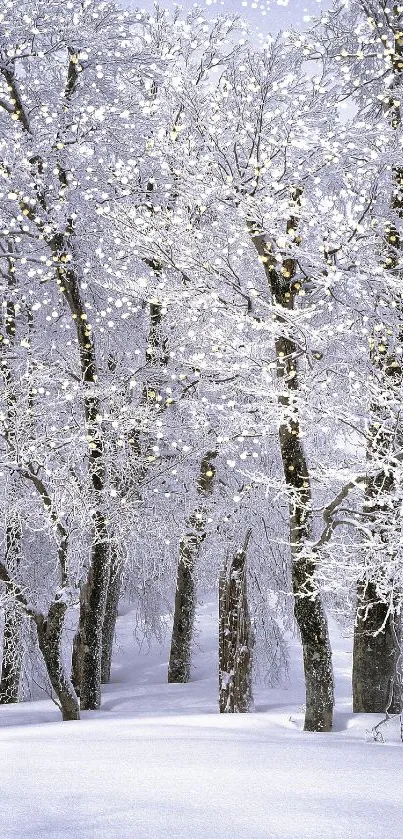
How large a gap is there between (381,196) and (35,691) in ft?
44.9

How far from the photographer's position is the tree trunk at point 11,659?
41.1ft

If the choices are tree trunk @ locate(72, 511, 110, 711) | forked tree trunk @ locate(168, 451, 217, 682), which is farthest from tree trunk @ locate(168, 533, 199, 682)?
tree trunk @ locate(72, 511, 110, 711)

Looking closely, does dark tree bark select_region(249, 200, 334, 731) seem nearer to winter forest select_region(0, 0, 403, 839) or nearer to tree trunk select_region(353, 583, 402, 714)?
winter forest select_region(0, 0, 403, 839)

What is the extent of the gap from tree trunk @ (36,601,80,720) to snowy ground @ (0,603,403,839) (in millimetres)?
1262

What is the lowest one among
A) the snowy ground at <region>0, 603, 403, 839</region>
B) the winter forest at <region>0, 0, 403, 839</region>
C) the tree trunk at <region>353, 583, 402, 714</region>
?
the snowy ground at <region>0, 603, 403, 839</region>

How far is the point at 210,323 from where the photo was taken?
9211mm

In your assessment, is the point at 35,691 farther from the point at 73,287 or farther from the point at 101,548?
the point at 73,287

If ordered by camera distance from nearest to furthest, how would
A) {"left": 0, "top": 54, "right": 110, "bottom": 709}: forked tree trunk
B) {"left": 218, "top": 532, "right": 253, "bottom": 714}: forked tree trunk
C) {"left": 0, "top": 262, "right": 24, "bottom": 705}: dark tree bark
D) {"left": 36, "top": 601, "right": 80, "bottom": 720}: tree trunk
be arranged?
{"left": 36, "top": 601, "right": 80, "bottom": 720}: tree trunk
{"left": 0, "top": 54, "right": 110, "bottom": 709}: forked tree trunk
{"left": 218, "top": 532, "right": 253, "bottom": 714}: forked tree trunk
{"left": 0, "top": 262, "right": 24, "bottom": 705}: dark tree bark

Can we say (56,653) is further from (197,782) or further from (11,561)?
(197,782)

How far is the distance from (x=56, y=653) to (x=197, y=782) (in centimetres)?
551

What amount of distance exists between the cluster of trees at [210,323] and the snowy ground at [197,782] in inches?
55.7

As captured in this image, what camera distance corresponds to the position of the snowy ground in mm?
3406

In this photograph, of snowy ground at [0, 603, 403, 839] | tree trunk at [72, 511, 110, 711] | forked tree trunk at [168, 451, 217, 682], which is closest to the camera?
snowy ground at [0, 603, 403, 839]

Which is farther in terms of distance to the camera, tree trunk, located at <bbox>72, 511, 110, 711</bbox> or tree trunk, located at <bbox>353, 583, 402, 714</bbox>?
tree trunk, located at <bbox>72, 511, 110, 711</bbox>
